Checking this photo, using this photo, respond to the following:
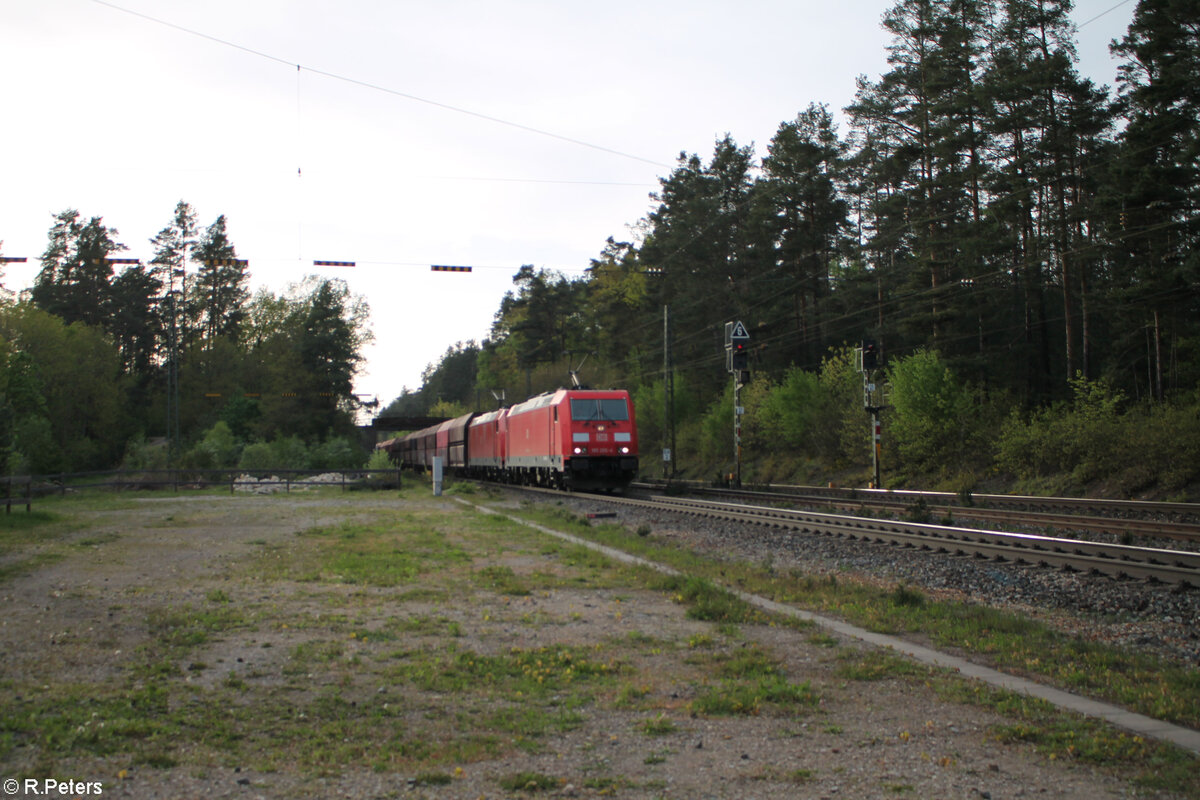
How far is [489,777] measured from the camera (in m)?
4.44

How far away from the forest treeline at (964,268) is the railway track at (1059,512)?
15.6 feet

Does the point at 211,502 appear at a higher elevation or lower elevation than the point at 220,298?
lower

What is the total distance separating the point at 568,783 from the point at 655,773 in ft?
1.52

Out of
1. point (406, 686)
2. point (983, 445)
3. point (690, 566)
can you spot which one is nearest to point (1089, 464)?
point (983, 445)

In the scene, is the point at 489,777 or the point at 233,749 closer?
the point at 489,777

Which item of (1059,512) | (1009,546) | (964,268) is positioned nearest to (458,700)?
(1009,546)

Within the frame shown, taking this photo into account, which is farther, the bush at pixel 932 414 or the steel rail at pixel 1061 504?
the bush at pixel 932 414

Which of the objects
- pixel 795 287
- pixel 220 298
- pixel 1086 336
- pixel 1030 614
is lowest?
pixel 1030 614

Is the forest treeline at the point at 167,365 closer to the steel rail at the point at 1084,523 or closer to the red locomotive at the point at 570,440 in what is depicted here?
the red locomotive at the point at 570,440

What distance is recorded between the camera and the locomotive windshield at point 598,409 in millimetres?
29094

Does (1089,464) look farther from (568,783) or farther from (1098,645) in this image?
(568,783)

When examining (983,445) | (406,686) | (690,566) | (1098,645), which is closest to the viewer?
(406,686)

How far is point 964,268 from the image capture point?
32688mm

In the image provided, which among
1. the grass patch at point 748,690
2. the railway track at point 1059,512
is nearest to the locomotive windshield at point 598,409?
the railway track at point 1059,512
